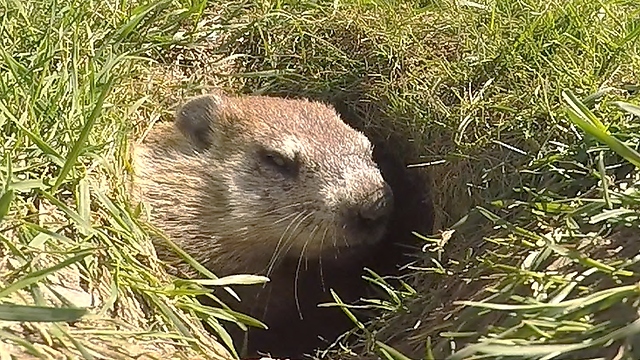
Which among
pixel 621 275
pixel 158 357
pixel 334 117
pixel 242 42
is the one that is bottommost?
pixel 158 357

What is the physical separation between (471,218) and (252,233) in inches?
32.8

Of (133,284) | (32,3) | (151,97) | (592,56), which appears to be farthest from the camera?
(151,97)

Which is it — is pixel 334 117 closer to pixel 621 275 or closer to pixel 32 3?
pixel 32 3

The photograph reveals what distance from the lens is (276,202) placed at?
10.9 ft

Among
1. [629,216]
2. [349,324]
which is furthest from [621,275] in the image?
[349,324]

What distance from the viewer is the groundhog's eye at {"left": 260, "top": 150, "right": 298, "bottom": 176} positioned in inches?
133

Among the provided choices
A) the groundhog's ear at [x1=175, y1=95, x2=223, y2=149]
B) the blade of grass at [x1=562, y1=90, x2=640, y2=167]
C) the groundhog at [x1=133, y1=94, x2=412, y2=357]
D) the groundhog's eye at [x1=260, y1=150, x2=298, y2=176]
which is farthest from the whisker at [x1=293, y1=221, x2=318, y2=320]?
the blade of grass at [x1=562, y1=90, x2=640, y2=167]

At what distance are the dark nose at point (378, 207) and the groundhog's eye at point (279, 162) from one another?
317 mm

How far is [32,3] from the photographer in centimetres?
339

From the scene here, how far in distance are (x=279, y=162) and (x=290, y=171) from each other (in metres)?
0.06

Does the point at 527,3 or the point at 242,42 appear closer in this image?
the point at 527,3

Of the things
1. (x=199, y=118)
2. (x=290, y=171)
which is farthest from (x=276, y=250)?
(x=199, y=118)

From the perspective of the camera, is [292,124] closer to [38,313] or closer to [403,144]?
[403,144]

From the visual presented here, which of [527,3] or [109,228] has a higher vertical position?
[527,3]
